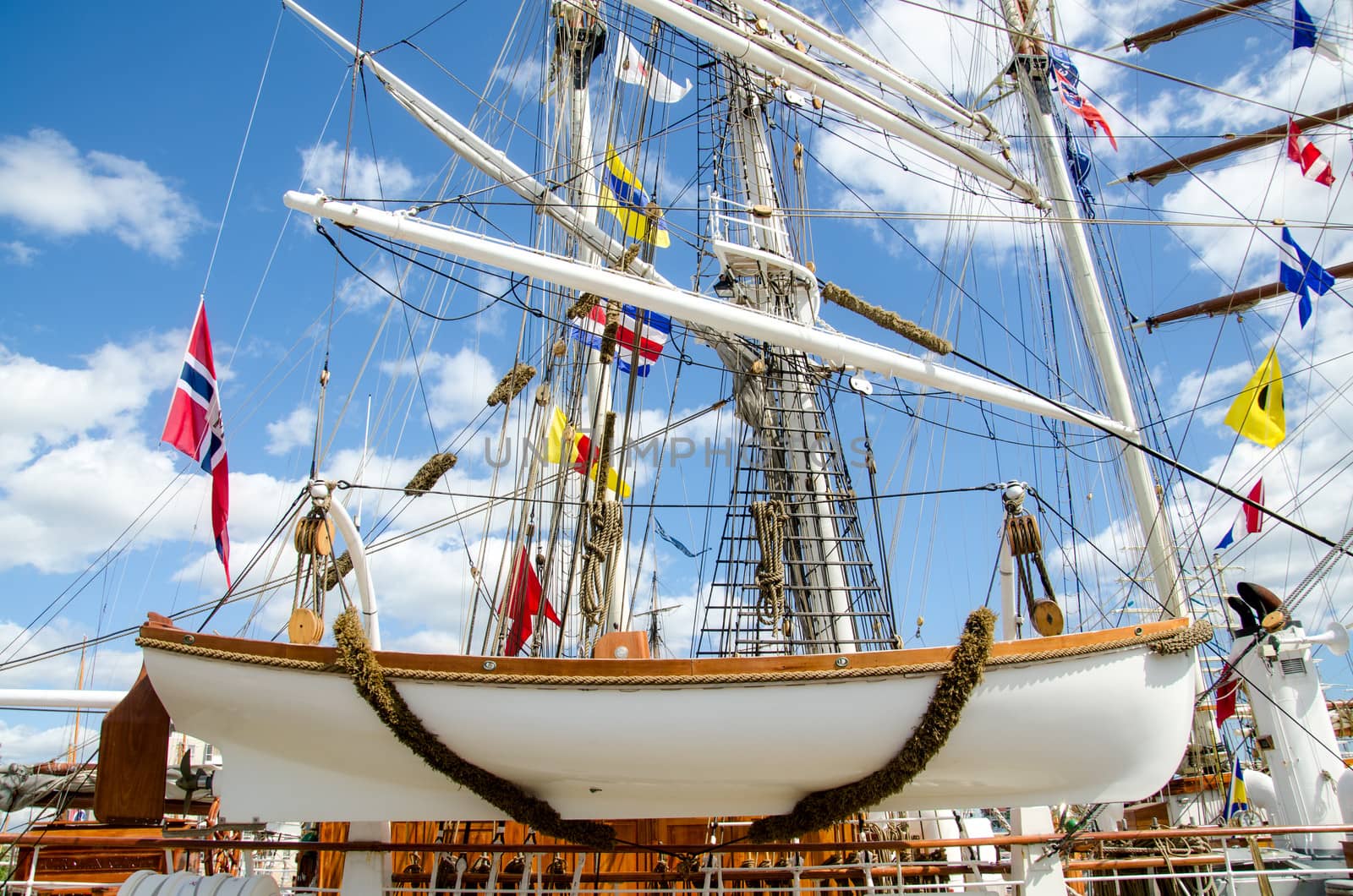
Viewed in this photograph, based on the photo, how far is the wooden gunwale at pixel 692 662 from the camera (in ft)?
15.7

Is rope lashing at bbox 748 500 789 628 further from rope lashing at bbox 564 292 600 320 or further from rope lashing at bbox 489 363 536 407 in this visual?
rope lashing at bbox 489 363 536 407

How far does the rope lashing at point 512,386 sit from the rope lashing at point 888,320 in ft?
16.3

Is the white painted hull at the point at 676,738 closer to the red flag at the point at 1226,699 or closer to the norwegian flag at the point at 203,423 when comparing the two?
→ the norwegian flag at the point at 203,423

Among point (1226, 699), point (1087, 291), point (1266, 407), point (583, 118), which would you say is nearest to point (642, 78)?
point (583, 118)

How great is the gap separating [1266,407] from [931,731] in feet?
31.8

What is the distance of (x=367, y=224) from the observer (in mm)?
7727

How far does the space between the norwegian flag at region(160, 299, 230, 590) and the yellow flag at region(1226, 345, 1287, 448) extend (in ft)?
40.2

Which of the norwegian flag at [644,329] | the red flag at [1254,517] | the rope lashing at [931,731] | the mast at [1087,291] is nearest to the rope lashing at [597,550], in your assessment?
the rope lashing at [931,731]

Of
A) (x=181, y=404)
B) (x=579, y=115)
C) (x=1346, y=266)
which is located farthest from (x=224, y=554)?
(x=1346, y=266)

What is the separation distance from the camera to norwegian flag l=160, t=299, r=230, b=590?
7.07 metres

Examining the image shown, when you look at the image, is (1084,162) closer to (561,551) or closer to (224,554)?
(561,551)

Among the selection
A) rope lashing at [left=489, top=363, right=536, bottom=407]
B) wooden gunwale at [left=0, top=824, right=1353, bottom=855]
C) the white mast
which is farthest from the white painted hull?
rope lashing at [left=489, top=363, right=536, bottom=407]

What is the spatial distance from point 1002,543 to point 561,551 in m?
10.8

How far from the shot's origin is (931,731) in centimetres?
482
